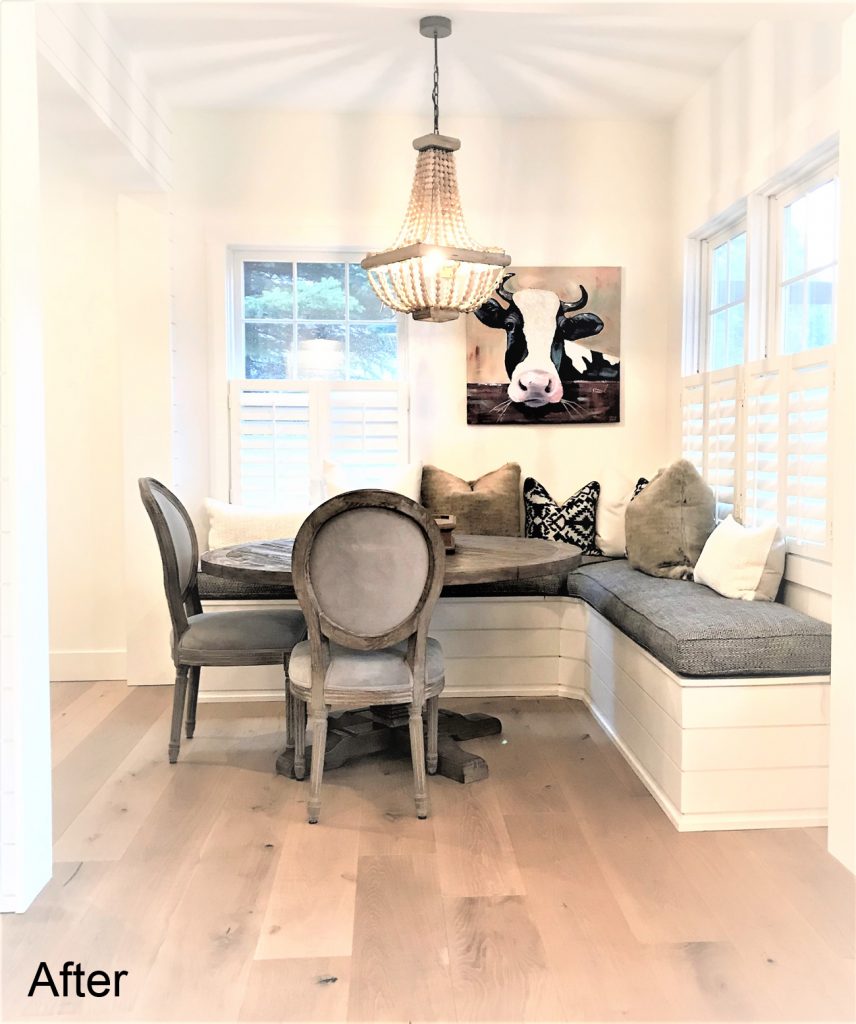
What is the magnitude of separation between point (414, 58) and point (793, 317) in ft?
6.18

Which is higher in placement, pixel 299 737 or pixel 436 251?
pixel 436 251

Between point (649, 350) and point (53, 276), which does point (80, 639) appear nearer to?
point (53, 276)

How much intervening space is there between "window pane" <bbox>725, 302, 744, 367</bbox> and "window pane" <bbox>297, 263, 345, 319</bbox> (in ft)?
6.15

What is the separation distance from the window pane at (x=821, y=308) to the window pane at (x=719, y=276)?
851 mm

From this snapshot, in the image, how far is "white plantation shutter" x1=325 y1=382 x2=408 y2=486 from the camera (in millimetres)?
4602

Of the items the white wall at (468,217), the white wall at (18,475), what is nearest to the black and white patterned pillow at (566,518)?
the white wall at (468,217)

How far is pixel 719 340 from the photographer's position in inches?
164

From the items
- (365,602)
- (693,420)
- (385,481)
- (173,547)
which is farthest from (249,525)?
(693,420)

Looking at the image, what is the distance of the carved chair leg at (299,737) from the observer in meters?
3.01

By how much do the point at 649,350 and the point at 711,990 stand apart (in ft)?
11.1

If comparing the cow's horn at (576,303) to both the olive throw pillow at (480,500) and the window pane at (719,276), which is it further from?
the olive throw pillow at (480,500)

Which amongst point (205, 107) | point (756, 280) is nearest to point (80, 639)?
point (205, 107)

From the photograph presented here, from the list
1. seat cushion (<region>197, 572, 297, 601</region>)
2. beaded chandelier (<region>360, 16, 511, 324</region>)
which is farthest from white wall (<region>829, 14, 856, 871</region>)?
seat cushion (<region>197, 572, 297, 601</region>)

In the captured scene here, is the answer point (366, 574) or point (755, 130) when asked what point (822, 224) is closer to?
point (755, 130)
